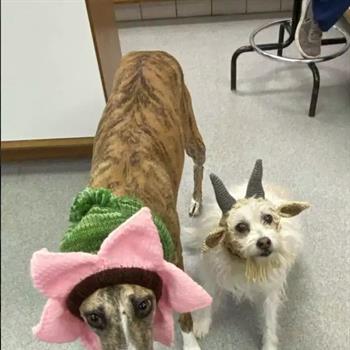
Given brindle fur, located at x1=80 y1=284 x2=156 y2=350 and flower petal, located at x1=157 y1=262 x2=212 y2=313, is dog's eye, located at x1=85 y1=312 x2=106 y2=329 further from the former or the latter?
flower petal, located at x1=157 y1=262 x2=212 y2=313

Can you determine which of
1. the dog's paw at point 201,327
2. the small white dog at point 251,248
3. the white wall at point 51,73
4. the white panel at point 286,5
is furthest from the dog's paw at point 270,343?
the white panel at point 286,5

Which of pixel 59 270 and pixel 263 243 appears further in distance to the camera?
pixel 263 243

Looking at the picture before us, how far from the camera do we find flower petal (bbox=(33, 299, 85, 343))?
111 centimetres

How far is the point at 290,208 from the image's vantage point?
4.75 ft

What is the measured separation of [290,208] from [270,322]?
1.28 ft

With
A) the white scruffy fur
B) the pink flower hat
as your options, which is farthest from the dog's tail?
the pink flower hat

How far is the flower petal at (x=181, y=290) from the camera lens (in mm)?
1101

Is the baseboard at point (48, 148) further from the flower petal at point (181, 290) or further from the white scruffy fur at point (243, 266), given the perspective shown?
the flower petal at point (181, 290)

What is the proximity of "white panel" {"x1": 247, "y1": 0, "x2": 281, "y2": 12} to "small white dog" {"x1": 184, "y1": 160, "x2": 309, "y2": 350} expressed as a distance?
2.03 m

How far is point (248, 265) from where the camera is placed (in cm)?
142

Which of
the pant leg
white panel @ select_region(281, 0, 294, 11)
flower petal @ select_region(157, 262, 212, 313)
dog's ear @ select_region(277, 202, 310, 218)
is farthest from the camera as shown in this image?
white panel @ select_region(281, 0, 294, 11)

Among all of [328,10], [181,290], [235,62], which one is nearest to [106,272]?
[181,290]

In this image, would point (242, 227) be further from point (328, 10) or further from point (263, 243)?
point (328, 10)

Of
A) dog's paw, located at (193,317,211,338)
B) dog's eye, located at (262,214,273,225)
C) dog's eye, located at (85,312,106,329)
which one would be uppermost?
dog's eye, located at (85,312,106,329)
